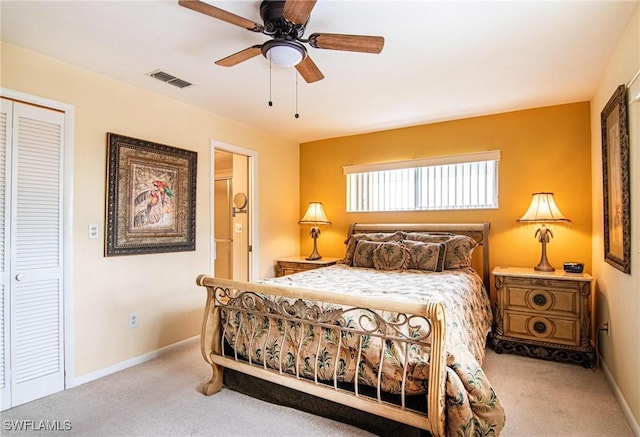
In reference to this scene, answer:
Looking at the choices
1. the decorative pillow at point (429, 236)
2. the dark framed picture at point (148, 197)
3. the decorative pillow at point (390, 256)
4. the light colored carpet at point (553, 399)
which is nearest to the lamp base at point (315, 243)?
the decorative pillow at point (390, 256)

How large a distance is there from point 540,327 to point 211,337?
2792mm

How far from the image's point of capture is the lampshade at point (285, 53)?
1.93 meters

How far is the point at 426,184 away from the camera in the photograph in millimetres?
4238

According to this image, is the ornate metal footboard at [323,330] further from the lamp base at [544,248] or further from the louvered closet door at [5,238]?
the lamp base at [544,248]

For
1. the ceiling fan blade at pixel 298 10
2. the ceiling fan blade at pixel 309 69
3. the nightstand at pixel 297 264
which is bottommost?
the nightstand at pixel 297 264

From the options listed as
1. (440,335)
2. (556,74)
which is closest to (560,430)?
(440,335)

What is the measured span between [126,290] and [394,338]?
7.78ft

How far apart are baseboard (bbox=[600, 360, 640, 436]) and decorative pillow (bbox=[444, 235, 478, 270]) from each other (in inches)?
51.2

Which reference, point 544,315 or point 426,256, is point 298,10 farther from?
point 544,315

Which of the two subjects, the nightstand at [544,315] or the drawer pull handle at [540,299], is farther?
the drawer pull handle at [540,299]

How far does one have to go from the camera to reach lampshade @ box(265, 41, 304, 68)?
76.0 inches

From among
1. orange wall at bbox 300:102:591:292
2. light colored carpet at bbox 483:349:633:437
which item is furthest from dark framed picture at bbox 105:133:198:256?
light colored carpet at bbox 483:349:633:437

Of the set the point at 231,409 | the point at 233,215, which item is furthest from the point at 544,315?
the point at 233,215

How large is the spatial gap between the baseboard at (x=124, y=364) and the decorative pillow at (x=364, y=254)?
1856 mm
